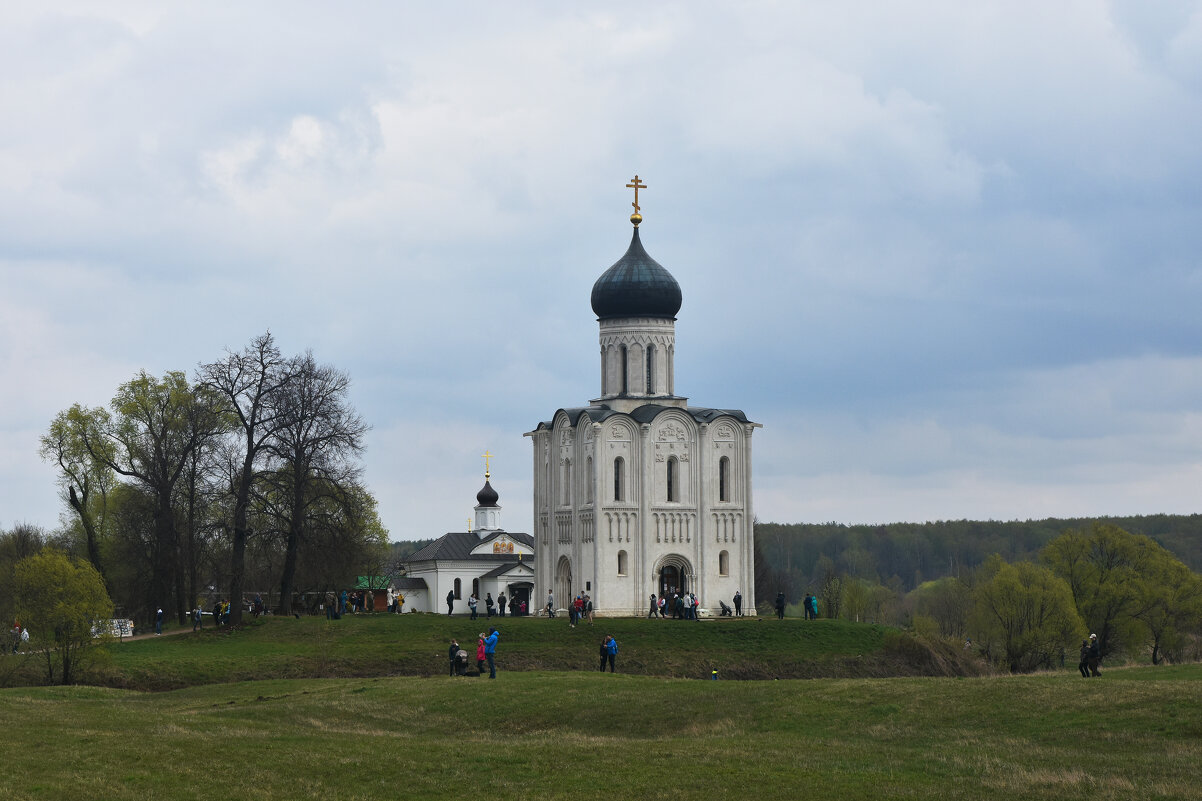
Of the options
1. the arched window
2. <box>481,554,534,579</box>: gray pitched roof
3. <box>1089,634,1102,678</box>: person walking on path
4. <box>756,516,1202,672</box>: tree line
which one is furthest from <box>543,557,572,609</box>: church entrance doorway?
<box>1089,634,1102,678</box>: person walking on path

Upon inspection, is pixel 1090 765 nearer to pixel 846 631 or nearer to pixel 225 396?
pixel 846 631

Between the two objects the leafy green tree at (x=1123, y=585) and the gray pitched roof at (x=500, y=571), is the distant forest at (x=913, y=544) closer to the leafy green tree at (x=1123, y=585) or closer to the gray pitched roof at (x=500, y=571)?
the gray pitched roof at (x=500, y=571)

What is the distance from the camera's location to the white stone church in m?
55.0

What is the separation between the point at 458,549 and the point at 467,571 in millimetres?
1961

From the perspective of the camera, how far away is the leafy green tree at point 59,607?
36.7 meters

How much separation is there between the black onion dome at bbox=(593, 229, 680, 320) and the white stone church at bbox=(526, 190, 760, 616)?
0.12ft

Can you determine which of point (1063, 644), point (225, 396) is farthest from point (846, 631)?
point (225, 396)

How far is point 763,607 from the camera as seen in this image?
95.9 meters

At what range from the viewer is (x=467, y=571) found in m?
78.1

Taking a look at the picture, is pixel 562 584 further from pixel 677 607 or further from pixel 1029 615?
pixel 1029 615

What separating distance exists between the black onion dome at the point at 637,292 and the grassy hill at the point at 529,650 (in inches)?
505

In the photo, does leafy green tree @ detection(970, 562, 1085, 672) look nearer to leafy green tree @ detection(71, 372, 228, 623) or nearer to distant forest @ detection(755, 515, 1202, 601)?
leafy green tree @ detection(71, 372, 228, 623)

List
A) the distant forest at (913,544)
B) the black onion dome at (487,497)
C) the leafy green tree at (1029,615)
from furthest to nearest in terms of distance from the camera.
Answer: the distant forest at (913,544) < the black onion dome at (487,497) < the leafy green tree at (1029,615)

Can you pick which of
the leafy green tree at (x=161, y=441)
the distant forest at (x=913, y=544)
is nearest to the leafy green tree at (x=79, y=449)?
→ the leafy green tree at (x=161, y=441)
